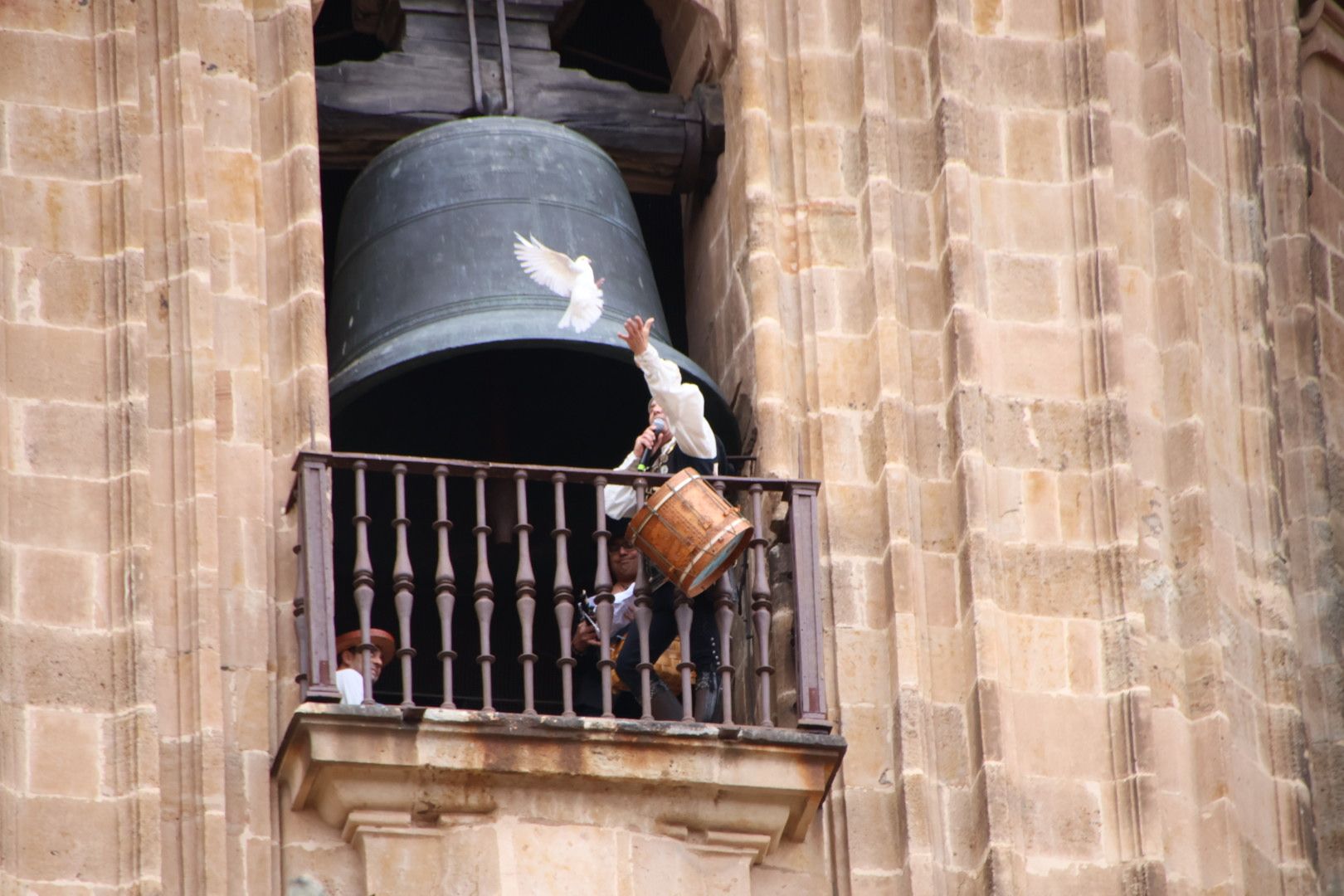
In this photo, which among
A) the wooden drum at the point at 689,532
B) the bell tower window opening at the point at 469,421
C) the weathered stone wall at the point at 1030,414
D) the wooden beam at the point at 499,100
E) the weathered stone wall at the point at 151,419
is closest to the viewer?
the weathered stone wall at the point at 151,419

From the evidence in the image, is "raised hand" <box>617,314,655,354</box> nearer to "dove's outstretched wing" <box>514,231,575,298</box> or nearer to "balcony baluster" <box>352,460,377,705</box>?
"dove's outstretched wing" <box>514,231,575,298</box>

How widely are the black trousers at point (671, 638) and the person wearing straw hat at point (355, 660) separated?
637 millimetres

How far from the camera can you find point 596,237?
14.2m

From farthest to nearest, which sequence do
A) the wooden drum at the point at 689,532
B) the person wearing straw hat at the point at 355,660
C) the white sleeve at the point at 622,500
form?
1. the white sleeve at the point at 622,500
2. the person wearing straw hat at the point at 355,660
3. the wooden drum at the point at 689,532

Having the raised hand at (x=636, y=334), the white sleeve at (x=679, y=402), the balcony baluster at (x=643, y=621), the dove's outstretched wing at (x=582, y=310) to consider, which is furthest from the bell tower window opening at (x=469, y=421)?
the balcony baluster at (x=643, y=621)

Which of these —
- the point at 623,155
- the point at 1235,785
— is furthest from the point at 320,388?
the point at 1235,785

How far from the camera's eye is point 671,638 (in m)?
14.0

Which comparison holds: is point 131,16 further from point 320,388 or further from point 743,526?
point 743,526

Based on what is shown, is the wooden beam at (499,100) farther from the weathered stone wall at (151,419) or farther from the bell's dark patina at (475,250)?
the weathered stone wall at (151,419)

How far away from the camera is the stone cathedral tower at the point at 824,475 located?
43.5ft

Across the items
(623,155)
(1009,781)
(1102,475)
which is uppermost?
(623,155)

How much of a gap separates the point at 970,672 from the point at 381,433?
6.44 feet

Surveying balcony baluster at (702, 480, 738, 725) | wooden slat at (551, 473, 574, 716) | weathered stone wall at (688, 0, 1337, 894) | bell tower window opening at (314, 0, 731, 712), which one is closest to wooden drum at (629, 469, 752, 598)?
balcony baluster at (702, 480, 738, 725)

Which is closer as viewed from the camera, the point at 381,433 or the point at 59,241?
the point at 59,241
